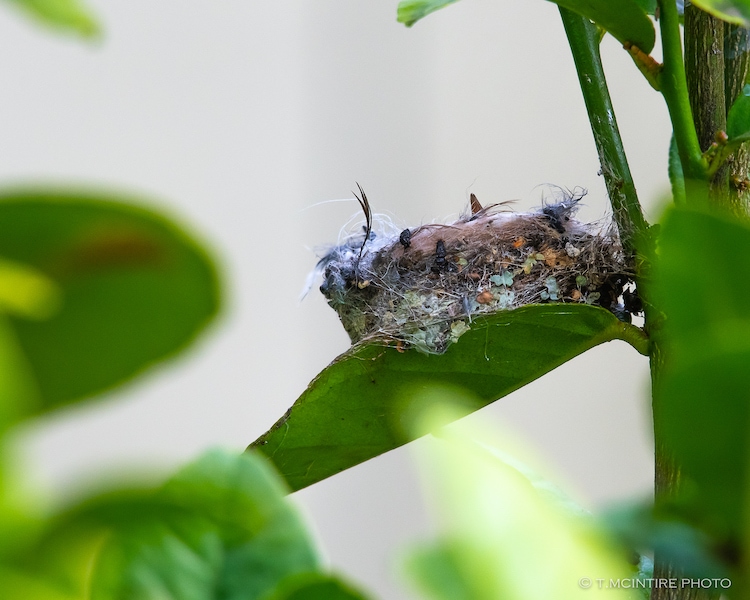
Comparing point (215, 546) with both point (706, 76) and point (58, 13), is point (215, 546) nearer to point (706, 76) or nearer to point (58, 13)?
point (58, 13)

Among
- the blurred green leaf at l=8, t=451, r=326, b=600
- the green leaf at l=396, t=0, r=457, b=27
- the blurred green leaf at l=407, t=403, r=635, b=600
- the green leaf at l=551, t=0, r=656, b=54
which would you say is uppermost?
the green leaf at l=396, t=0, r=457, b=27

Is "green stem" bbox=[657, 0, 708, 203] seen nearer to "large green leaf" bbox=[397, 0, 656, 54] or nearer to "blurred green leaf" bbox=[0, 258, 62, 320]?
"large green leaf" bbox=[397, 0, 656, 54]

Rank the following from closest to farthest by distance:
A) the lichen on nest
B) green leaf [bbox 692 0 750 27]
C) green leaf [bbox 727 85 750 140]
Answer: green leaf [bbox 692 0 750 27]
green leaf [bbox 727 85 750 140]
the lichen on nest

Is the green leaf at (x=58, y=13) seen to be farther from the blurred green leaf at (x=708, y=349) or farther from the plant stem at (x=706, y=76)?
the plant stem at (x=706, y=76)

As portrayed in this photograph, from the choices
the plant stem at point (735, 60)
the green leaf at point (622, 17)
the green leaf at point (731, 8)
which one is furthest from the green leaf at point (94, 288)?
the plant stem at point (735, 60)

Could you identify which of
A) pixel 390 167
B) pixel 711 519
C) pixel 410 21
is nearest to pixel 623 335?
pixel 410 21

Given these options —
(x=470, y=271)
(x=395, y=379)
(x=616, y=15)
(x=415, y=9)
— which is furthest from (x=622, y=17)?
(x=470, y=271)

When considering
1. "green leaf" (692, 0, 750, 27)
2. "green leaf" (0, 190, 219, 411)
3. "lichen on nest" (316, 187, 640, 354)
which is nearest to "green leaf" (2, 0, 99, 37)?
"green leaf" (0, 190, 219, 411)
